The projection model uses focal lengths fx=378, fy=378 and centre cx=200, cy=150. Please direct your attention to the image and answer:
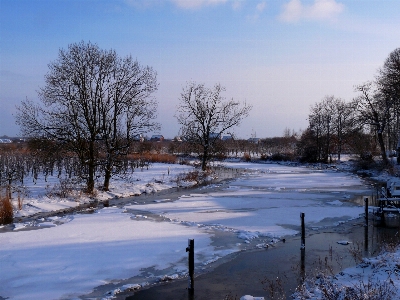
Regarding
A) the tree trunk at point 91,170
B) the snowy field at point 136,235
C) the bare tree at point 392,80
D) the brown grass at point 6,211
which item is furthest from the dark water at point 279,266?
the bare tree at point 392,80

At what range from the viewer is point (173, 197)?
22.5m

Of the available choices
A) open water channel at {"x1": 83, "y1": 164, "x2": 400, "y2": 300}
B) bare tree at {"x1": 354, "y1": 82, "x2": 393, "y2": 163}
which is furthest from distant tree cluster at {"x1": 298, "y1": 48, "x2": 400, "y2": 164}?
open water channel at {"x1": 83, "y1": 164, "x2": 400, "y2": 300}

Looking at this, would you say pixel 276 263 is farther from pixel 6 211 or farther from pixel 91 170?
pixel 91 170

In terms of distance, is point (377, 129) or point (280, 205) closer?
point (280, 205)

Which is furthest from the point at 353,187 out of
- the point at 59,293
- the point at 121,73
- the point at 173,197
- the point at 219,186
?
the point at 59,293

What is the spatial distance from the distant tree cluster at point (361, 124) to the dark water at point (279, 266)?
76.3 ft

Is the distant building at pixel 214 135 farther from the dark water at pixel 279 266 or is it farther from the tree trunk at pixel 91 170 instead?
the dark water at pixel 279 266

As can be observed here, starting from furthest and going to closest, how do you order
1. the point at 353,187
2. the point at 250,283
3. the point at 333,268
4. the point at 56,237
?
1. the point at 353,187
2. the point at 56,237
3. the point at 333,268
4. the point at 250,283

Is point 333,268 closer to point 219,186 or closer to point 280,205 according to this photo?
point 280,205

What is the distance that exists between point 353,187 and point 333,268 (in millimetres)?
19554

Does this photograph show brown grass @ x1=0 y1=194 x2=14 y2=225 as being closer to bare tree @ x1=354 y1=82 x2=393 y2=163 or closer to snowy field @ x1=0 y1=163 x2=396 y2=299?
snowy field @ x1=0 y1=163 x2=396 y2=299

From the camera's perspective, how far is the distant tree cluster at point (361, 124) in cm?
3862

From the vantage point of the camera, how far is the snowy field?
28.5 ft

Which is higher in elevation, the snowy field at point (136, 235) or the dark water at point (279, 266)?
the snowy field at point (136, 235)
